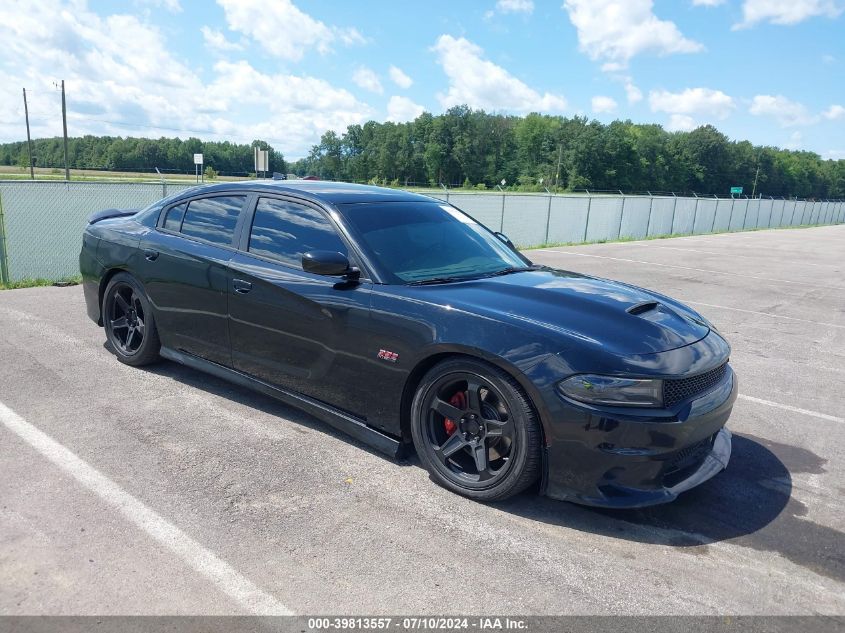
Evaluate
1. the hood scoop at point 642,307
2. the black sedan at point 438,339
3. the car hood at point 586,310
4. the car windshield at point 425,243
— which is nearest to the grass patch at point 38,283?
the black sedan at point 438,339

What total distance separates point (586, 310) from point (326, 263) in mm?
1436

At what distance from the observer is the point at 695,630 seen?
2422 mm

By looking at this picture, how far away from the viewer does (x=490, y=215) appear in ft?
56.5

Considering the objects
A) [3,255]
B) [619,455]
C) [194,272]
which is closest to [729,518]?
[619,455]

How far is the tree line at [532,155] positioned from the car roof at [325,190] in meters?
97.0

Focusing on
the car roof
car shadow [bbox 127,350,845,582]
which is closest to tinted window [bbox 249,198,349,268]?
the car roof

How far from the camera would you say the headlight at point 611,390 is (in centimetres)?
294

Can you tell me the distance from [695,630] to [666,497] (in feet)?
2.29

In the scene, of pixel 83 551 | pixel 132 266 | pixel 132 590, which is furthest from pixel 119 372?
pixel 132 590

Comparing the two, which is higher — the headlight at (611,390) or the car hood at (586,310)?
the car hood at (586,310)

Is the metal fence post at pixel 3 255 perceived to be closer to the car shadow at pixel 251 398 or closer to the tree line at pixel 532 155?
the car shadow at pixel 251 398

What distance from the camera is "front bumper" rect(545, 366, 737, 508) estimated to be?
291cm

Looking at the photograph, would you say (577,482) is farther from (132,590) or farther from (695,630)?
(132,590)

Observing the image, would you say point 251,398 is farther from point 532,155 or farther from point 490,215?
point 532,155
